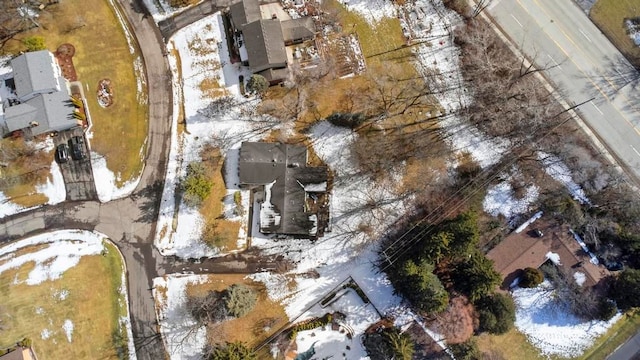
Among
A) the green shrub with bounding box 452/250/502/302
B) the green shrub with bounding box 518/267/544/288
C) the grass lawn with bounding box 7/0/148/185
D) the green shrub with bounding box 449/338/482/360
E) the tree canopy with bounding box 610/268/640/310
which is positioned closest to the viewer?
the green shrub with bounding box 452/250/502/302

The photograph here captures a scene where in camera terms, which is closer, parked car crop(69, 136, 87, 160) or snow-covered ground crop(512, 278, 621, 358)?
snow-covered ground crop(512, 278, 621, 358)

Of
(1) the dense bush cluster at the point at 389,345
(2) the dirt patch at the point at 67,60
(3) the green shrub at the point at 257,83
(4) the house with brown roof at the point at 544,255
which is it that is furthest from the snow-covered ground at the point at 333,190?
(2) the dirt patch at the point at 67,60

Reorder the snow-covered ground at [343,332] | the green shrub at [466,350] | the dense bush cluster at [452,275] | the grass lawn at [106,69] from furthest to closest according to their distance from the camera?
the grass lawn at [106,69]
the snow-covered ground at [343,332]
the green shrub at [466,350]
the dense bush cluster at [452,275]

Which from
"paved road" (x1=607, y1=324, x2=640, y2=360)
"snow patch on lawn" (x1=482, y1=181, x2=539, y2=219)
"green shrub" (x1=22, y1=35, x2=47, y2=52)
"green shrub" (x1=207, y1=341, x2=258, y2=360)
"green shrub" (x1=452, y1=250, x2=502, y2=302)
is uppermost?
"green shrub" (x1=22, y1=35, x2=47, y2=52)

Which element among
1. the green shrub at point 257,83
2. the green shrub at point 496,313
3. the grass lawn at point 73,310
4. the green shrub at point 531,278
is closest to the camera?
the green shrub at point 496,313

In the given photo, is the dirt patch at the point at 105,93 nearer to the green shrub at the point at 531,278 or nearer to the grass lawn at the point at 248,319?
the grass lawn at the point at 248,319

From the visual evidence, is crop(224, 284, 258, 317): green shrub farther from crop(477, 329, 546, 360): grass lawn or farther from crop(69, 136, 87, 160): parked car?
crop(477, 329, 546, 360): grass lawn

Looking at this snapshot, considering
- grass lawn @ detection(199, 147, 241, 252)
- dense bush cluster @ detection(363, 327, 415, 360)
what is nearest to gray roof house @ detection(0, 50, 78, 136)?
grass lawn @ detection(199, 147, 241, 252)

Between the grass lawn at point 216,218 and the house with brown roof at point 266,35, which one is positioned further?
the house with brown roof at point 266,35
